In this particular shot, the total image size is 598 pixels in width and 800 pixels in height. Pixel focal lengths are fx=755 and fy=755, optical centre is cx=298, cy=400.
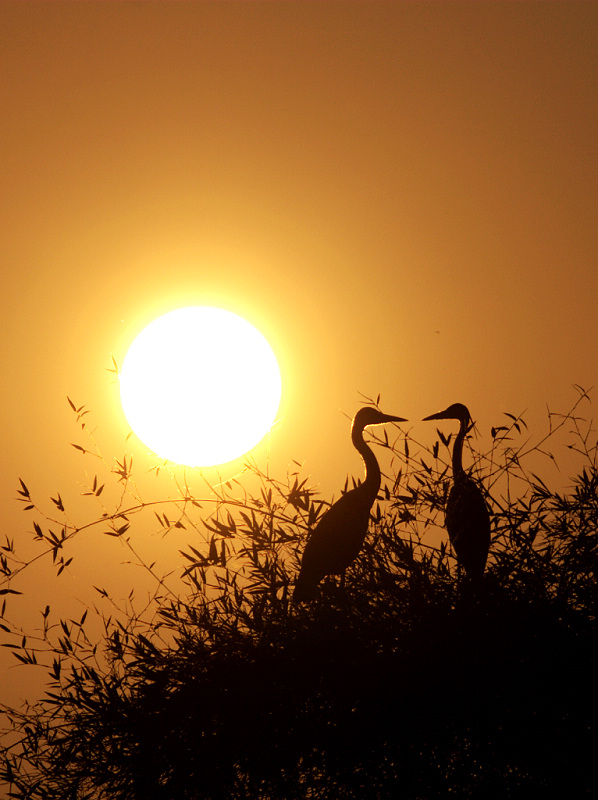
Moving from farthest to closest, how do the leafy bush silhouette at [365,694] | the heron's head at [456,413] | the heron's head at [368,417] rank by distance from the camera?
the heron's head at [368,417] → the heron's head at [456,413] → the leafy bush silhouette at [365,694]

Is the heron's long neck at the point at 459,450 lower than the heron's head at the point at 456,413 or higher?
lower

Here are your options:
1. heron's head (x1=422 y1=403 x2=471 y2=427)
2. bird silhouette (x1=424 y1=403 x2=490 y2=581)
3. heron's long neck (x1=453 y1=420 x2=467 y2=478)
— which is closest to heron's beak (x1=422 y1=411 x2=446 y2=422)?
heron's head (x1=422 y1=403 x2=471 y2=427)

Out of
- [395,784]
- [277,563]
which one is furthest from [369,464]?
[395,784]

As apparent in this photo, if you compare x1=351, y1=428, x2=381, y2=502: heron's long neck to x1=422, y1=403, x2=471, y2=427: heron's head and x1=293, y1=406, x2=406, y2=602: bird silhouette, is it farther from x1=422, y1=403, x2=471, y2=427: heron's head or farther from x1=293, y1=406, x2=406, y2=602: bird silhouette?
x1=422, y1=403, x2=471, y2=427: heron's head

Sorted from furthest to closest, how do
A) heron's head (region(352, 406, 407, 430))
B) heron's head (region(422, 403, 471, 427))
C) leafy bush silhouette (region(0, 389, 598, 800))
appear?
1. heron's head (region(352, 406, 407, 430))
2. heron's head (region(422, 403, 471, 427))
3. leafy bush silhouette (region(0, 389, 598, 800))

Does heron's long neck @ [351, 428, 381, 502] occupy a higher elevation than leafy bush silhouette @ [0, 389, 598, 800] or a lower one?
higher

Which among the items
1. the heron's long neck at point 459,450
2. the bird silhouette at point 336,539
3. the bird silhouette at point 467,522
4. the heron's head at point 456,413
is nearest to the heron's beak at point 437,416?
the heron's head at point 456,413

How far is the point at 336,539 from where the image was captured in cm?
440

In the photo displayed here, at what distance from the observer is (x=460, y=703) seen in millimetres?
3299

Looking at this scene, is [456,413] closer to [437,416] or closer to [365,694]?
[437,416]

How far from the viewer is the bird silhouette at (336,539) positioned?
4273mm

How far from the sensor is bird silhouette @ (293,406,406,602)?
427cm

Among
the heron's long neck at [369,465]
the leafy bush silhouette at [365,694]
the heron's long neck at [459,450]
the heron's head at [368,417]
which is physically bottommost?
the leafy bush silhouette at [365,694]

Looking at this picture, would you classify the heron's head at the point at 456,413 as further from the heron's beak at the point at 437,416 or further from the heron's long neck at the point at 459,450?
the heron's long neck at the point at 459,450
